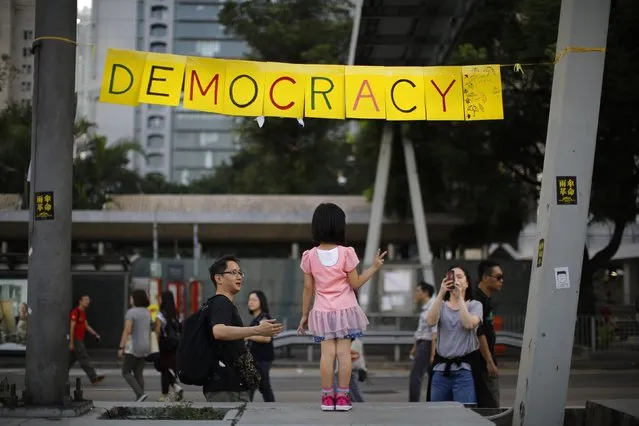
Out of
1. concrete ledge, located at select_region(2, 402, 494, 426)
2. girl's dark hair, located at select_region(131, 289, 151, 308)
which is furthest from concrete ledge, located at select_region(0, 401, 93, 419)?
girl's dark hair, located at select_region(131, 289, 151, 308)

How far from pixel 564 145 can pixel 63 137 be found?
376 cm

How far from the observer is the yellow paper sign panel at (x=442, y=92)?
802cm

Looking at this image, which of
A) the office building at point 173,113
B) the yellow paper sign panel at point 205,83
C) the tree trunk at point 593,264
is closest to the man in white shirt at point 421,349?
the yellow paper sign panel at point 205,83

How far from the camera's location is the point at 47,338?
6430 mm

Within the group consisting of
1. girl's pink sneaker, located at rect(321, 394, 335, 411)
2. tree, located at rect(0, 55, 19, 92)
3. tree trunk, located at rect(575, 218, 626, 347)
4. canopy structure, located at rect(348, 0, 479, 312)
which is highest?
canopy structure, located at rect(348, 0, 479, 312)

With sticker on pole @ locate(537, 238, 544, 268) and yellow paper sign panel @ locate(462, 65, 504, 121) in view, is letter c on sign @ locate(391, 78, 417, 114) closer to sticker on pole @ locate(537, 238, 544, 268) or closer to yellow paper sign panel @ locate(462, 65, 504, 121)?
yellow paper sign panel @ locate(462, 65, 504, 121)

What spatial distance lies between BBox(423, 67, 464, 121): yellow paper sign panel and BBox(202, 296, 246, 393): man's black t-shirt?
9.19 ft

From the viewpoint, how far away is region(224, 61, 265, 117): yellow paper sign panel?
7820 mm

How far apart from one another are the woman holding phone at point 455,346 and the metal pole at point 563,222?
91 cm

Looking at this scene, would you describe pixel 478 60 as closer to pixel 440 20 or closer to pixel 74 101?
pixel 440 20

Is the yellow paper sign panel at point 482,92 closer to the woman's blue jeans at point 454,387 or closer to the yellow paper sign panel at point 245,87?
the yellow paper sign panel at point 245,87

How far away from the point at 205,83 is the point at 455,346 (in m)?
3.20

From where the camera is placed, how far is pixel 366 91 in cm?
805

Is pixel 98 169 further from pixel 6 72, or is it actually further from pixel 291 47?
pixel 6 72
